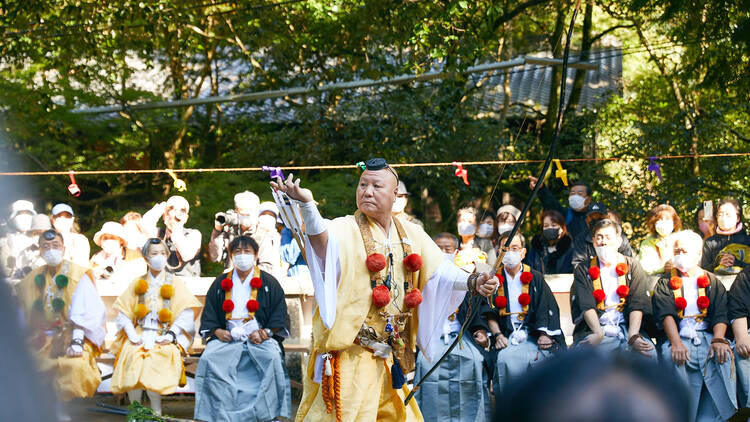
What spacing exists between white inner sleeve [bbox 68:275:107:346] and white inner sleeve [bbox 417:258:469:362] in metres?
3.59

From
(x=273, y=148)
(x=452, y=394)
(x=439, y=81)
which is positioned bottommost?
(x=452, y=394)

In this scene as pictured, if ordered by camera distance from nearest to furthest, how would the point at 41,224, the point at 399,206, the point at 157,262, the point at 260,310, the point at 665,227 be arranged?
the point at 260,310 < the point at 157,262 < the point at 665,227 < the point at 399,206 < the point at 41,224

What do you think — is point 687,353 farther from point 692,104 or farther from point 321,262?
point 692,104

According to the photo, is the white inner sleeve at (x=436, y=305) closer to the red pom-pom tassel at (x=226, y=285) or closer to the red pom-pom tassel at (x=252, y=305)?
the red pom-pom tassel at (x=252, y=305)

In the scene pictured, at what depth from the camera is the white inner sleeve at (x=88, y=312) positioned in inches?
272

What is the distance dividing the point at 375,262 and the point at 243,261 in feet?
9.49

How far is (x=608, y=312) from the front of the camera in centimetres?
674

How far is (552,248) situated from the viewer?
26.7ft

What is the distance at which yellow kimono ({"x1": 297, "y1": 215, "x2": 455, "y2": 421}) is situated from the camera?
13.9 feet

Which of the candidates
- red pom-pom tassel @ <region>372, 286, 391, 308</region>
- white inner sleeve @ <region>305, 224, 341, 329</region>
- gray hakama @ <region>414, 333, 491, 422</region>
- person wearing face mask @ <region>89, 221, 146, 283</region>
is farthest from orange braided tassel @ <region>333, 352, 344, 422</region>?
person wearing face mask @ <region>89, 221, 146, 283</region>

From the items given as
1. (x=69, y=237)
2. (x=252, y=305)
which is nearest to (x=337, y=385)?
(x=252, y=305)

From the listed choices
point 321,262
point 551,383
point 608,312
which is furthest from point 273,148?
point 551,383

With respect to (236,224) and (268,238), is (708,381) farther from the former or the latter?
(236,224)

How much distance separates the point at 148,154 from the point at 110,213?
1330 millimetres
